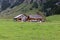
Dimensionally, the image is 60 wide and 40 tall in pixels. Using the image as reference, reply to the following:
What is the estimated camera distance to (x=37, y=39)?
18.9 meters

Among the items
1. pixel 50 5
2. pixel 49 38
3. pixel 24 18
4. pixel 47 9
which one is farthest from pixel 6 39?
pixel 50 5

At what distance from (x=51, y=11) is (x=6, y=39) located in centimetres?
13874

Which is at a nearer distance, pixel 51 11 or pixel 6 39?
pixel 6 39

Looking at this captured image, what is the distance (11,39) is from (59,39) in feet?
14.6

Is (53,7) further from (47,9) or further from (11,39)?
(11,39)

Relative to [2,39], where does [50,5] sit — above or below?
above

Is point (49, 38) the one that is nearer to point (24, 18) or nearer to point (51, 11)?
point (24, 18)

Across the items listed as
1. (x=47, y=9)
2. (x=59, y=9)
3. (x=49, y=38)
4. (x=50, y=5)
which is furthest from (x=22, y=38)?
(x=50, y=5)

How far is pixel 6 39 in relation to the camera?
738 inches

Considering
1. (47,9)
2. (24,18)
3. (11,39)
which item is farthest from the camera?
(47,9)

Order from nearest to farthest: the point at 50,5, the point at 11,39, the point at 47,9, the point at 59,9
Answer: the point at 11,39, the point at 59,9, the point at 47,9, the point at 50,5

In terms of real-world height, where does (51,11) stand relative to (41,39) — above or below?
above

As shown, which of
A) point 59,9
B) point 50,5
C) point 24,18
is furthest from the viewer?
point 50,5

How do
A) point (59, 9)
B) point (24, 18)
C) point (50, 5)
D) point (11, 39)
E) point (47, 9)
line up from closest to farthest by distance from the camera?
point (11, 39) → point (24, 18) → point (59, 9) → point (47, 9) → point (50, 5)
